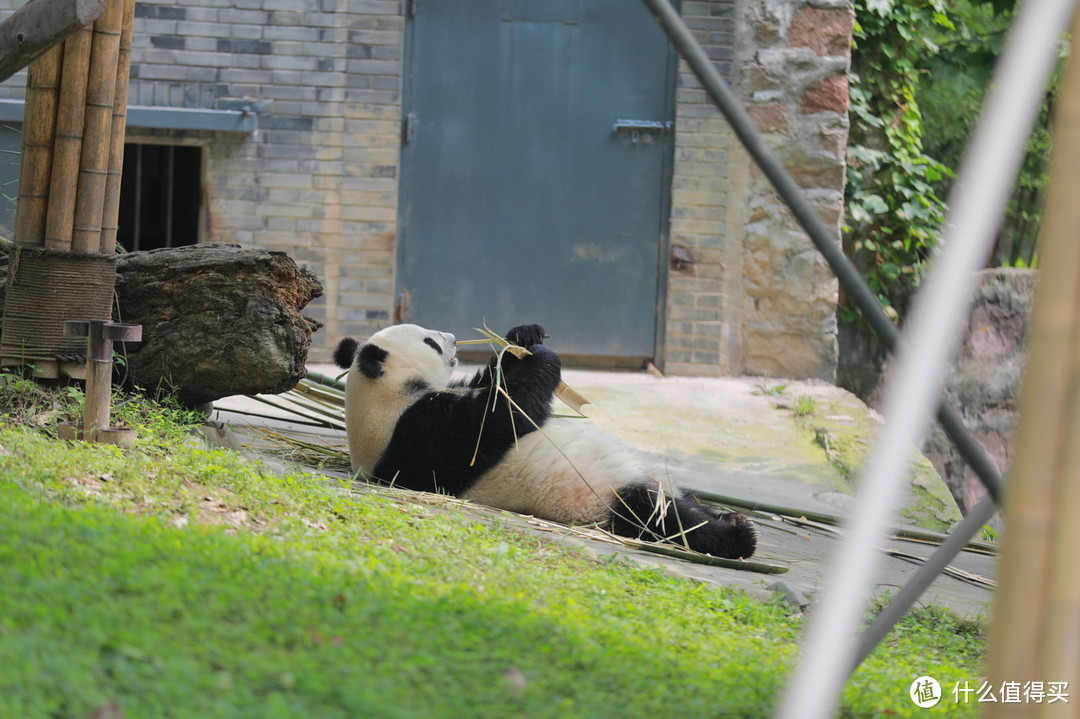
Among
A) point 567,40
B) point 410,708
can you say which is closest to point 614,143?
point 567,40

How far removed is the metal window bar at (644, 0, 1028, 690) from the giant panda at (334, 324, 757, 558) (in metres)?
2.25

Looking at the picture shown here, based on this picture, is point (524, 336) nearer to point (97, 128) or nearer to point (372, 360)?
point (372, 360)

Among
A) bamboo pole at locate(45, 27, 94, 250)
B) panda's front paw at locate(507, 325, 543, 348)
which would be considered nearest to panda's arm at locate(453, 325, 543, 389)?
panda's front paw at locate(507, 325, 543, 348)

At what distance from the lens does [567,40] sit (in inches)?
372

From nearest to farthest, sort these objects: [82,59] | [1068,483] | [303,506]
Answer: [1068,483], [303,506], [82,59]

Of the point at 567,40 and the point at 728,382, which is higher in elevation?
the point at 567,40

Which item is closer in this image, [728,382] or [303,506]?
[303,506]

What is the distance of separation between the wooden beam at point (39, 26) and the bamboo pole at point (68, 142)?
0.47m

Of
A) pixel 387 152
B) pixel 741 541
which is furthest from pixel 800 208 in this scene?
pixel 387 152

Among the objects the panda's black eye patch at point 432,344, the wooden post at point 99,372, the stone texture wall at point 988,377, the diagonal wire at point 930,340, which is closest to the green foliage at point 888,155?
the stone texture wall at point 988,377

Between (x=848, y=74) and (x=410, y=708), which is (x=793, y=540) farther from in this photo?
(x=848, y=74)

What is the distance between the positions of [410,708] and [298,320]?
3.54m

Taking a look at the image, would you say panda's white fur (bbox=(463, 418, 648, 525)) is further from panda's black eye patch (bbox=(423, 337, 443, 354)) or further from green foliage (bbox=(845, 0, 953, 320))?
green foliage (bbox=(845, 0, 953, 320))

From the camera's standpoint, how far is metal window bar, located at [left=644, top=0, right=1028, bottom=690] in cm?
247
